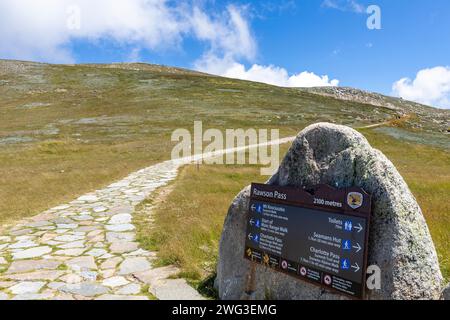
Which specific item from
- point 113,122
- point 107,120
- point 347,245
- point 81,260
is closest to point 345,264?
point 347,245

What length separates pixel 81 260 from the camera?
751 cm

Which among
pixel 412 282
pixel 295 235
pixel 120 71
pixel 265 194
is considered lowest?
pixel 412 282

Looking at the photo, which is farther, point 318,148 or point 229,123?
point 229,123

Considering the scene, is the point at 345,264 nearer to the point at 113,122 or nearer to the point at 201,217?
the point at 201,217

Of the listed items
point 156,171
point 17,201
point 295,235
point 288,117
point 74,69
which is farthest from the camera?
point 74,69

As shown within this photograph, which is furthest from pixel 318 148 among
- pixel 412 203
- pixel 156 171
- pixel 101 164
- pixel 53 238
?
pixel 101 164

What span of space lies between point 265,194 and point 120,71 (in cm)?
10316

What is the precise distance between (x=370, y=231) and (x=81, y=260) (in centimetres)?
573

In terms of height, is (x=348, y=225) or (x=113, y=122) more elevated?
(x=113, y=122)

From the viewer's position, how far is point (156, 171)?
20703 millimetres

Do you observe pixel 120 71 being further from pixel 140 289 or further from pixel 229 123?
pixel 140 289

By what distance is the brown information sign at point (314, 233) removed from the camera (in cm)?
420

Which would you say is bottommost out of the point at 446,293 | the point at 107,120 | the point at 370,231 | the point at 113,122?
the point at 446,293

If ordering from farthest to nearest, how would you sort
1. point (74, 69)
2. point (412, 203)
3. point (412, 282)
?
point (74, 69), point (412, 203), point (412, 282)
